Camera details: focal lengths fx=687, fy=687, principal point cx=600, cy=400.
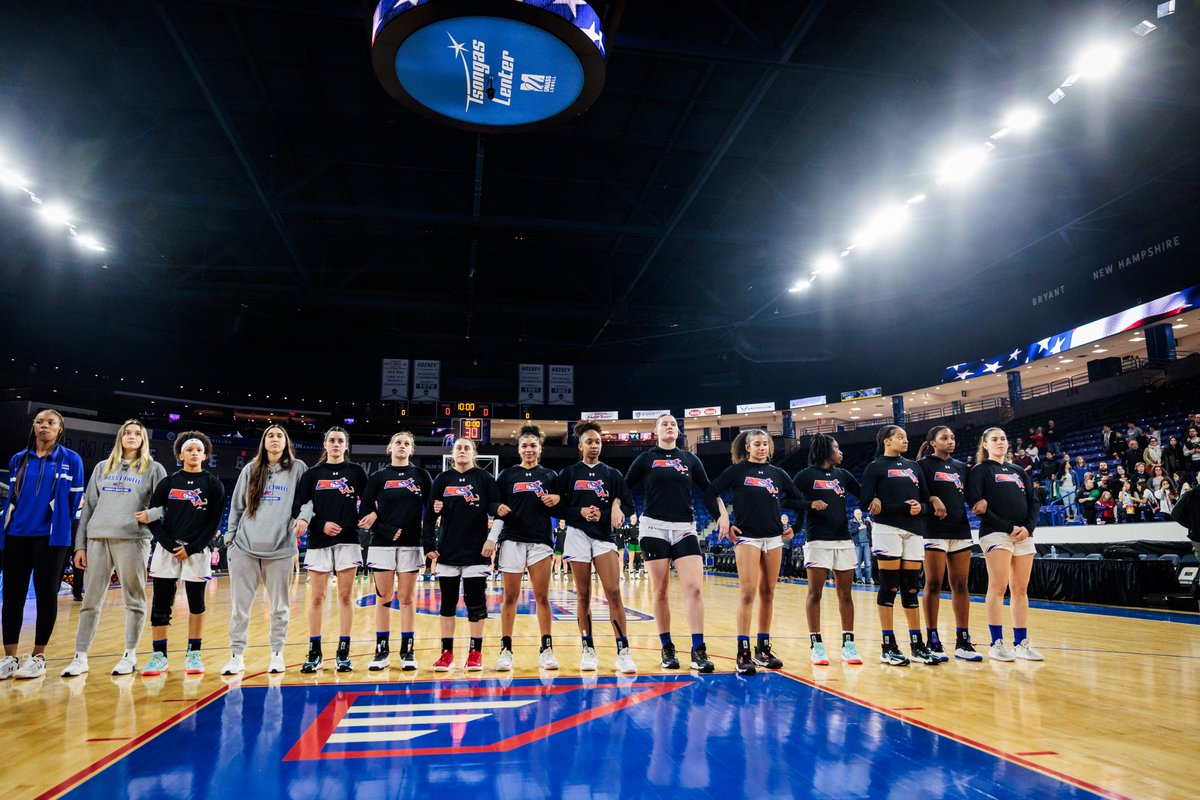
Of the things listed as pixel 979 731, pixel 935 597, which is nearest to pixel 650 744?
pixel 979 731

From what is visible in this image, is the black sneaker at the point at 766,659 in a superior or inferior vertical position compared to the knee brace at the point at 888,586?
inferior

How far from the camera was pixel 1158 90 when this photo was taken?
42.2 feet

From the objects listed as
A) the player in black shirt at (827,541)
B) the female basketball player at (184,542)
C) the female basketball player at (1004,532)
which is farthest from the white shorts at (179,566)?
the female basketball player at (1004,532)

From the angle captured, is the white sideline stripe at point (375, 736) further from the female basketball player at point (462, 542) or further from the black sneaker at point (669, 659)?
the black sneaker at point (669, 659)

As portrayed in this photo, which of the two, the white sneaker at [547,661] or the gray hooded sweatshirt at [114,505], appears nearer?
the white sneaker at [547,661]

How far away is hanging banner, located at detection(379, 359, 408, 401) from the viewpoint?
27.8m

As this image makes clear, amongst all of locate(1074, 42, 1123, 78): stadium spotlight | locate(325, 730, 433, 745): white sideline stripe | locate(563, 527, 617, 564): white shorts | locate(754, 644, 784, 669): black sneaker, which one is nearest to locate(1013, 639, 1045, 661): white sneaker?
locate(754, 644, 784, 669): black sneaker

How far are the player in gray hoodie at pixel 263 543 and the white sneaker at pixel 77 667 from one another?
3.09 feet

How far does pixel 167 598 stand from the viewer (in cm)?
493

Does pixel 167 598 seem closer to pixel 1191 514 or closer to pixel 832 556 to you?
pixel 832 556

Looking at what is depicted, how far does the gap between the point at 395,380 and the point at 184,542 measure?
23.7 m

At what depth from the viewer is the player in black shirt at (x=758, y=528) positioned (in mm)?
4977

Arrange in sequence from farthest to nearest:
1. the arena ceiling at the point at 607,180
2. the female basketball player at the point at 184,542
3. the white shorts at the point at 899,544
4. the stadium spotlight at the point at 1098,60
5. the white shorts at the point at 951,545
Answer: the arena ceiling at the point at 607,180
the stadium spotlight at the point at 1098,60
the white shorts at the point at 951,545
the white shorts at the point at 899,544
the female basketball player at the point at 184,542

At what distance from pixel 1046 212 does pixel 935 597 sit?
64.2ft
